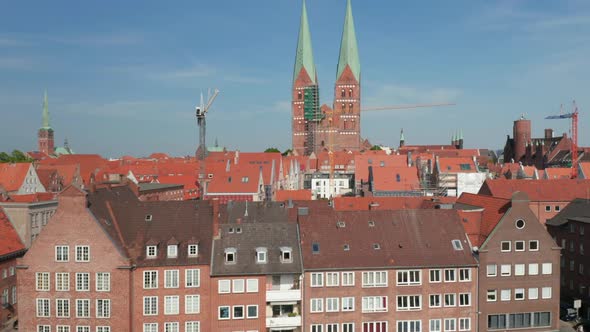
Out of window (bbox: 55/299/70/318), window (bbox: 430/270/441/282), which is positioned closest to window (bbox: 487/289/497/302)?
window (bbox: 430/270/441/282)

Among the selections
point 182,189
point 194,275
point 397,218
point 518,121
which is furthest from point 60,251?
point 518,121

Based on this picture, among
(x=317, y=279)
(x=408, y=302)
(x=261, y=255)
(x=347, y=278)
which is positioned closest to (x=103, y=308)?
(x=261, y=255)

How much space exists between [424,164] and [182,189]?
5383 cm

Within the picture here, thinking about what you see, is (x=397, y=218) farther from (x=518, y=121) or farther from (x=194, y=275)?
(x=518, y=121)

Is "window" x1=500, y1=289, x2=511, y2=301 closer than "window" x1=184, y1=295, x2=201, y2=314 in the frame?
No

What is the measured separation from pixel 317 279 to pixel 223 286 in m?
7.72

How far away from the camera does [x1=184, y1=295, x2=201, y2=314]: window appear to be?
148 ft

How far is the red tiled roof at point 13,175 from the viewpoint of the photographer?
293ft

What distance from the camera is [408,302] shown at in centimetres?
4691

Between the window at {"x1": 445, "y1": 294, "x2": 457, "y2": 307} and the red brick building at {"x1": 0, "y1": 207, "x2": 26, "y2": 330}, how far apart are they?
39.3 m

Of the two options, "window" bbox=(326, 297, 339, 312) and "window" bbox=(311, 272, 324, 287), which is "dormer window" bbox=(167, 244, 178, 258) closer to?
"window" bbox=(311, 272, 324, 287)

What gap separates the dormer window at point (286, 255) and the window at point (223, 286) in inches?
190

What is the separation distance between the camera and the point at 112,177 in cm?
10712

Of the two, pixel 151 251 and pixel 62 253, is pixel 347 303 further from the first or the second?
pixel 62 253
